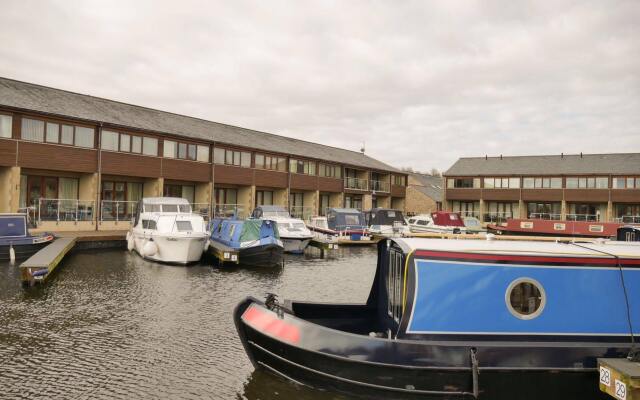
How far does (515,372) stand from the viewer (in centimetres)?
688

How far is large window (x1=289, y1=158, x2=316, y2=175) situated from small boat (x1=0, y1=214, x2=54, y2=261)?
24.3 m

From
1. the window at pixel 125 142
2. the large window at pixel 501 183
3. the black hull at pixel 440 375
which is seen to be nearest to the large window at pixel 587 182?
the large window at pixel 501 183

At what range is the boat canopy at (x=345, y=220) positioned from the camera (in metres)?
35.1

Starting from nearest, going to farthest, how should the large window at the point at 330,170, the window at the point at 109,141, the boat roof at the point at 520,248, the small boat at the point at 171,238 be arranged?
the boat roof at the point at 520,248
the small boat at the point at 171,238
the window at the point at 109,141
the large window at the point at 330,170

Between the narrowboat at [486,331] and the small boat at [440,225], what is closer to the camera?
the narrowboat at [486,331]

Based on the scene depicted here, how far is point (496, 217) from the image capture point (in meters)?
57.4

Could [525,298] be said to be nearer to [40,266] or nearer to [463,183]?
[40,266]

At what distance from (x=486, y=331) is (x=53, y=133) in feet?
89.4

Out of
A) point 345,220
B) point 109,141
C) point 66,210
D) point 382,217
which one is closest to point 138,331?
point 66,210

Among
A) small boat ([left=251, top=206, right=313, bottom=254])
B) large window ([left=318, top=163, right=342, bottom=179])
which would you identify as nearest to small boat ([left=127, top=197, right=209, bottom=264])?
small boat ([left=251, top=206, right=313, bottom=254])

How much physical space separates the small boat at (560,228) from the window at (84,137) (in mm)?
34070

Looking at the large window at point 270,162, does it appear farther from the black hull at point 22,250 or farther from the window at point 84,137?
the black hull at point 22,250

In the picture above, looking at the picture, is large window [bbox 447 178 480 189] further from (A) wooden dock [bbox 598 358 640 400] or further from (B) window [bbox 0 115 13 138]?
(A) wooden dock [bbox 598 358 640 400]

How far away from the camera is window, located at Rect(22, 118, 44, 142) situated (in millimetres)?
25812
